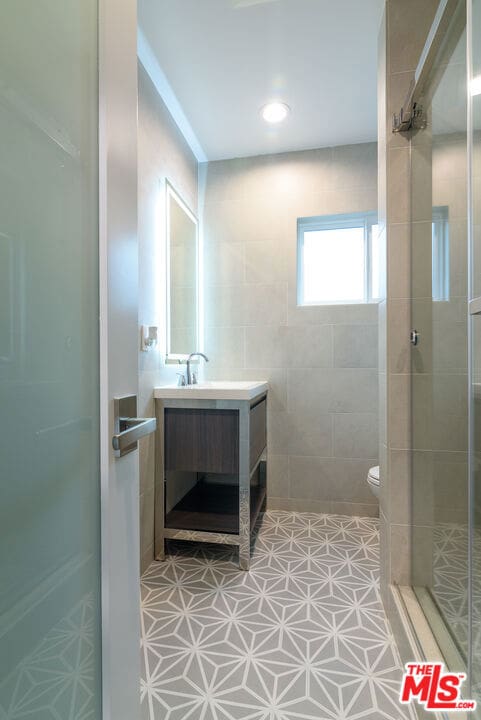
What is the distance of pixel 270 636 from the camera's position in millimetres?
1397

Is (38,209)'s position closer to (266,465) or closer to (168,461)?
(168,461)

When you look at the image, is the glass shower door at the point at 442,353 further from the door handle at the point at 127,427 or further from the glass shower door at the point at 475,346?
the door handle at the point at 127,427

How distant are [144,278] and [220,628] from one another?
1.62 meters

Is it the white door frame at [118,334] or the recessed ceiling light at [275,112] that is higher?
the recessed ceiling light at [275,112]

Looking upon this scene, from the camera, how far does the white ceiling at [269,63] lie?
1626mm

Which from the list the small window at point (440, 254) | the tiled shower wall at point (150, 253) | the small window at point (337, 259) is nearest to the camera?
the small window at point (440, 254)

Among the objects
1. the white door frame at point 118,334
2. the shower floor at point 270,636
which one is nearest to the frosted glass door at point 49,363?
the white door frame at point 118,334

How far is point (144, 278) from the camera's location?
1870 millimetres

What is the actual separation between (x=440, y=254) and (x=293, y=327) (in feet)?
4.58

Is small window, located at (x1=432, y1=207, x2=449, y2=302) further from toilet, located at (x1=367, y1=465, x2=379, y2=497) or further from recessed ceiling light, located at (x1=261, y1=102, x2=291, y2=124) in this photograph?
recessed ceiling light, located at (x1=261, y1=102, x2=291, y2=124)

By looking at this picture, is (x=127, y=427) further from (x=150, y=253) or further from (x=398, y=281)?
(x=150, y=253)

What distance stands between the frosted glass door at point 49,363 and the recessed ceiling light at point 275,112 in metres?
1.93

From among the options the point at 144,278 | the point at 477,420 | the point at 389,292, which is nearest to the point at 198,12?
the point at 144,278

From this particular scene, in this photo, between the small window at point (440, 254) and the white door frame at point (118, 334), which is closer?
the white door frame at point (118, 334)
